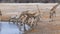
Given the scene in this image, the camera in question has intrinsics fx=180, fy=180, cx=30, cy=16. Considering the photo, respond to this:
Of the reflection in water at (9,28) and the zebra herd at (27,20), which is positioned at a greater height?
the zebra herd at (27,20)

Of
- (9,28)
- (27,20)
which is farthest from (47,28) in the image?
(9,28)

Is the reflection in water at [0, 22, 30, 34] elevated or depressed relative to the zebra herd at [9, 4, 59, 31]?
depressed

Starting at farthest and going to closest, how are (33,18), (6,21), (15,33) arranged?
(6,21) < (33,18) < (15,33)

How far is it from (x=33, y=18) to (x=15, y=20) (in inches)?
6.7

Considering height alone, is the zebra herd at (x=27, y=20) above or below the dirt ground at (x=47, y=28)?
above

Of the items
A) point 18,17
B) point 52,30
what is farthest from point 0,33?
point 52,30

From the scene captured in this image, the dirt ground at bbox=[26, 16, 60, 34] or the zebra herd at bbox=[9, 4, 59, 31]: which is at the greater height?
the zebra herd at bbox=[9, 4, 59, 31]

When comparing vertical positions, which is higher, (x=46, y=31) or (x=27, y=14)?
(x=27, y=14)

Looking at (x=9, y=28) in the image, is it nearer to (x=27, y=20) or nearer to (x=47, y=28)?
(x=27, y=20)

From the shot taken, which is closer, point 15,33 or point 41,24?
point 15,33

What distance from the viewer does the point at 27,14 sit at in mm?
1661

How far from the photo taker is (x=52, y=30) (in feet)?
5.39

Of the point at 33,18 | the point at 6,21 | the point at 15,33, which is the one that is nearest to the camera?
the point at 15,33

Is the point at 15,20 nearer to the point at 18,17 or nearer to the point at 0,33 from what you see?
the point at 18,17
